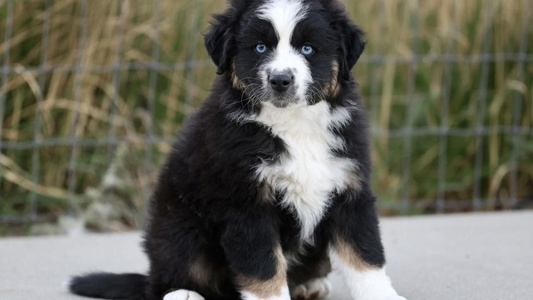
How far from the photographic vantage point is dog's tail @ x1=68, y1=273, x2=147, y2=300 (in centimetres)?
456

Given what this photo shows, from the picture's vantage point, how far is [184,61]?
25.9 ft

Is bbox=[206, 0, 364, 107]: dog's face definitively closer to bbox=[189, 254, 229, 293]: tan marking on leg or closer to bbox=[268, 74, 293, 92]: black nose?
bbox=[268, 74, 293, 92]: black nose

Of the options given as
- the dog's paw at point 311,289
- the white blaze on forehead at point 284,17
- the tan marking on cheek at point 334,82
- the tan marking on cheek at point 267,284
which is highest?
the white blaze on forehead at point 284,17

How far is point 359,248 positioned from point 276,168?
490mm

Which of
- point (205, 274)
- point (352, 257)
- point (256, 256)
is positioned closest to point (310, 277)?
point (352, 257)

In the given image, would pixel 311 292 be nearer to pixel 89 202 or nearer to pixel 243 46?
pixel 243 46

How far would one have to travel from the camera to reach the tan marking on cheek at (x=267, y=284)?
3.88m

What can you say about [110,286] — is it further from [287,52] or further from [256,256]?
[287,52]

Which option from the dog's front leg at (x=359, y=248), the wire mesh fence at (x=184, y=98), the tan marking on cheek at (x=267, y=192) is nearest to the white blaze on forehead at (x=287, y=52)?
the tan marking on cheek at (x=267, y=192)

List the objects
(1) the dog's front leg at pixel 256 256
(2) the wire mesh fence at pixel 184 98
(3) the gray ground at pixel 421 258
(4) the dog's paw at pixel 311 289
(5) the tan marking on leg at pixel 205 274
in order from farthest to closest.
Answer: (2) the wire mesh fence at pixel 184 98 → (3) the gray ground at pixel 421 258 → (4) the dog's paw at pixel 311 289 → (5) the tan marking on leg at pixel 205 274 → (1) the dog's front leg at pixel 256 256

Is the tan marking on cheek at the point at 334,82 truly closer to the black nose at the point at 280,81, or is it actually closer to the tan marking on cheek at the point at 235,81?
the black nose at the point at 280,81

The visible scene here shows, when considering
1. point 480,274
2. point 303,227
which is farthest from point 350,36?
point 480,274

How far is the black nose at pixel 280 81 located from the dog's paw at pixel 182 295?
3.27 feet

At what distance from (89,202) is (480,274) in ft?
10.7
